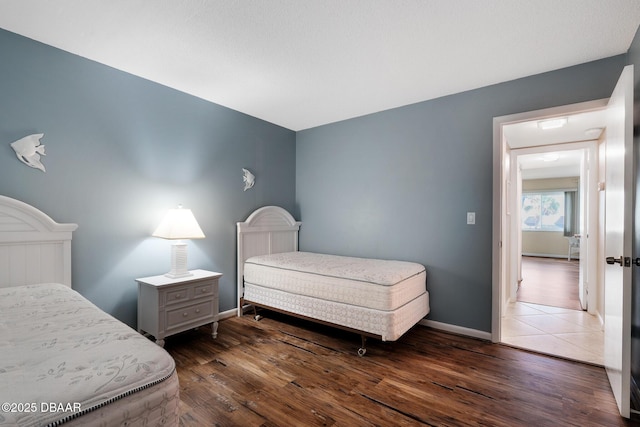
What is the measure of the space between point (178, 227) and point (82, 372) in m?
1.85

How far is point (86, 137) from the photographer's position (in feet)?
8.03

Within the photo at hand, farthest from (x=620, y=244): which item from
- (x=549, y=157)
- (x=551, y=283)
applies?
(x=549, y=157)

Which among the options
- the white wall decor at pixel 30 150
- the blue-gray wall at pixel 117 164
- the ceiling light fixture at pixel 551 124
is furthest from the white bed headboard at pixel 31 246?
the ceiling light fixture at pixel 551 124

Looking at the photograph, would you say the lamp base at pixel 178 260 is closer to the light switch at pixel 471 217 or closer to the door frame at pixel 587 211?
the light switch at pixel 471 217

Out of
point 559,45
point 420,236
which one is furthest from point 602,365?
point 559,45

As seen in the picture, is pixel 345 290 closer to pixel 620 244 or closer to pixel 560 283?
pixel 620 244

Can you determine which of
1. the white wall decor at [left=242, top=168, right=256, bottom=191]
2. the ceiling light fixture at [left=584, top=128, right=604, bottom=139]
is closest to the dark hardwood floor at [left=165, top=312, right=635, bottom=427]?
the white wall decor at [left=242, top=168, right=256, bottom=191]

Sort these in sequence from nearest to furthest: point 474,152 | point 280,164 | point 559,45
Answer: point 559,45, point 474,152, point 280,164

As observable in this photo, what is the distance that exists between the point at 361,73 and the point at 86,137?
2.33m

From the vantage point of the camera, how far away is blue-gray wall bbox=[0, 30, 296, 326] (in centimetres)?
219

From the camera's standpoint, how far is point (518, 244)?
453cm

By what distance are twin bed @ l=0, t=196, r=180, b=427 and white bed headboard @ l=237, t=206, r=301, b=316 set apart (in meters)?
1.94

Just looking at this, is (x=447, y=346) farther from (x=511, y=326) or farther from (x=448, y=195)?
(x=448, y=195)

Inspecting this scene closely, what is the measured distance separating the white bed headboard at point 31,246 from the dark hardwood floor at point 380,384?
1086 millimetres
